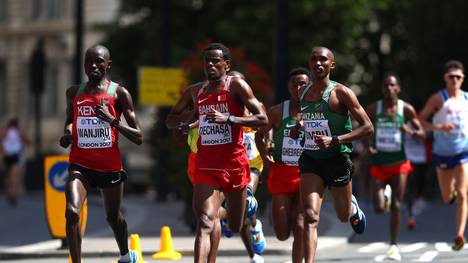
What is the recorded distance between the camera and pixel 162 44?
2852 cm

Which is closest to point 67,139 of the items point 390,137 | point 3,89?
point 390,137

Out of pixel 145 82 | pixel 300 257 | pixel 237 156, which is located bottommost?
pixel 300 257

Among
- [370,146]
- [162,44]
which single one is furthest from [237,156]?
[162,44]

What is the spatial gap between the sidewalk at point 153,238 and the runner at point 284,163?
9.62 ft

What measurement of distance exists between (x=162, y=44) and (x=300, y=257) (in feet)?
56.3

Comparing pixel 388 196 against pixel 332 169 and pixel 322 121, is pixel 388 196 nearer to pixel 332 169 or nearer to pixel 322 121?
pixel 332 169

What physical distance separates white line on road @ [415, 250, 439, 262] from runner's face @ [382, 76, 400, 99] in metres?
1.65

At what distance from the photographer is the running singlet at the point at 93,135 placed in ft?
38.1

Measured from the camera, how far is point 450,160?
1516cm

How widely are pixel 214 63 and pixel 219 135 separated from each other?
0.53m

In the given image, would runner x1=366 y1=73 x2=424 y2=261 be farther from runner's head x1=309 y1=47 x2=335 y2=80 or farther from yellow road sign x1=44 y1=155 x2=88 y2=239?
runner's head x1=309 y1=47 x2=335 y2=80

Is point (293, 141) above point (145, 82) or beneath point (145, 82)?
beneath

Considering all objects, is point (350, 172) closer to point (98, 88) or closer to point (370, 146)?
point (98, 88)

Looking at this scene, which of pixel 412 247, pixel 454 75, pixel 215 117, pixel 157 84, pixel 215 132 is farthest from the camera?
pixel 157 84
